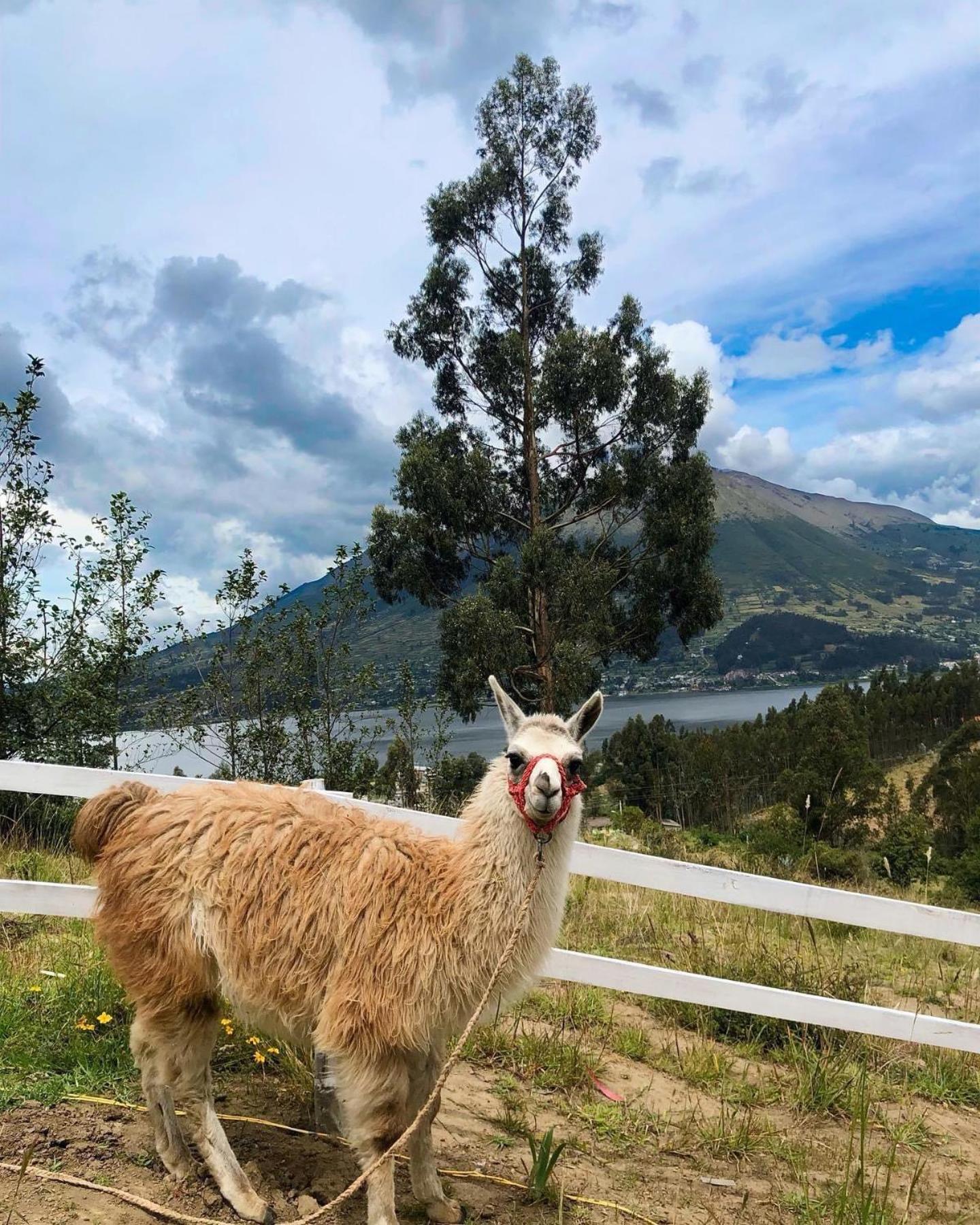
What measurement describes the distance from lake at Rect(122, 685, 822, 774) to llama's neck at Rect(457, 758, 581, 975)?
20.3 ft

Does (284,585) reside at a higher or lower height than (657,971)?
higher

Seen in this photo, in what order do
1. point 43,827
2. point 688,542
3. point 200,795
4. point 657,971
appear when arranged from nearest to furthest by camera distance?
point 200,795 → point 657,971 → point 43,827 → point 688,542

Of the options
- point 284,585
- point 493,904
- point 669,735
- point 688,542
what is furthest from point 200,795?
point 669,735

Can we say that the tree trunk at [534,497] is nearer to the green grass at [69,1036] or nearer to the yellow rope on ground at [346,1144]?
the green grass at [69,1036]

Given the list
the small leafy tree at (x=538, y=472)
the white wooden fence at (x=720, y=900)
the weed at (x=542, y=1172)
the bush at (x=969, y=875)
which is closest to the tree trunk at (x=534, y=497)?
the small leafy tree at (x=538, y=472)

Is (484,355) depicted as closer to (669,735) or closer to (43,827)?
(43,827)

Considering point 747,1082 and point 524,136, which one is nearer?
point 747,1082

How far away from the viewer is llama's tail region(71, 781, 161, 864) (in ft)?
11.0

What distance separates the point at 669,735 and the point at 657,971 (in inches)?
2008

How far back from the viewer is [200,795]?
11.2 feet

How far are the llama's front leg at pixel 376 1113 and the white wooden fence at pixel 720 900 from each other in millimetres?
1395

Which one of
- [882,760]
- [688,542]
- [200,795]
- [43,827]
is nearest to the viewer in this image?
[200,795]

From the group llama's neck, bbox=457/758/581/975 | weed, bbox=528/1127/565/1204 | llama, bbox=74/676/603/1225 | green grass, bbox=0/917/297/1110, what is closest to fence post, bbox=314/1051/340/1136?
llama, bbox=74/676/603/1225

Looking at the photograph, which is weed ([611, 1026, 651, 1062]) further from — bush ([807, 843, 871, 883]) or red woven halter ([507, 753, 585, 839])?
bush ([807, 843, 871, 883])
